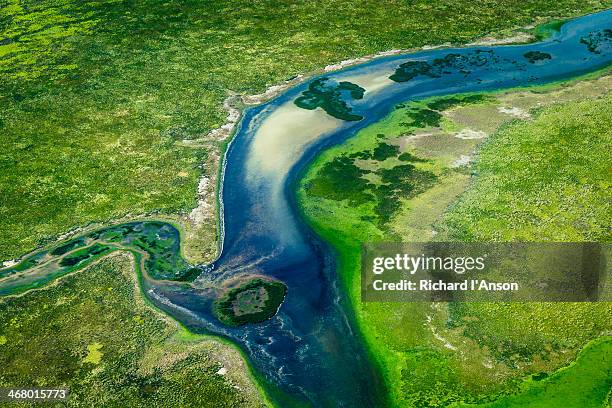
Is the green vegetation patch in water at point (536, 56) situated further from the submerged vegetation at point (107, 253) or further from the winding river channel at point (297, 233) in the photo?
the submerged vegetation at point (107, 253)

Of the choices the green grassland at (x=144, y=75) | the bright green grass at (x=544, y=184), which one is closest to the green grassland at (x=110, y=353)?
the green grassland at (x=144, y=75)

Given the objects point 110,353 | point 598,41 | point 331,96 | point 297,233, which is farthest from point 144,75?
point 598,41

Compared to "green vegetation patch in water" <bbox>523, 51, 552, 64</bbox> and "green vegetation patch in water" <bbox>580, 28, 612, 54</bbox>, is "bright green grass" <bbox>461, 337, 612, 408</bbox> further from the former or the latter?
"green vegetation patch in water" <bbox>580, 28, 612, 54</bbox>

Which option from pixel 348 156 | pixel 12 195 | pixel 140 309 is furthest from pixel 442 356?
pixel 12 195

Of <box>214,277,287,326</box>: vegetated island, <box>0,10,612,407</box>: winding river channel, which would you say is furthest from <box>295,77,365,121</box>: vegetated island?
<box>214,277,287,326</box>: vegetated island

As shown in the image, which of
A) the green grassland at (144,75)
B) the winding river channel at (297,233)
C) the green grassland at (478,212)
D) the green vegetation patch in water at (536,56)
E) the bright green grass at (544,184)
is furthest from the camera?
the green vegetation patch in water at (536,56)

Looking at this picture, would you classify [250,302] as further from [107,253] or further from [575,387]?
[575,387]

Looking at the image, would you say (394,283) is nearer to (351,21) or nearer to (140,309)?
(140,309)
